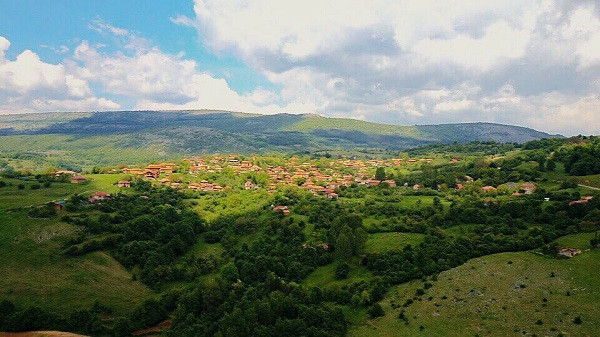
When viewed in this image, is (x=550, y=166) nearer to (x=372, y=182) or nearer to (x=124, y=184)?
(x=372, y=182)

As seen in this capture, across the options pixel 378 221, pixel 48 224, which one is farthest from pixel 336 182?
pixel 48 224

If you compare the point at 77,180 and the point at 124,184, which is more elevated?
the point at 77,180

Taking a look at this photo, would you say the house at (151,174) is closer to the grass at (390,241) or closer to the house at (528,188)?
the grass at (390,241)

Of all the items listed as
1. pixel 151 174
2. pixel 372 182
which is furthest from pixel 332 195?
pixel 151 174

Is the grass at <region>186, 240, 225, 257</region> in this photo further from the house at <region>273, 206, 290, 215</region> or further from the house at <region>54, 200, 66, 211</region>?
the house at <region>54, 200, 66, 211</region>

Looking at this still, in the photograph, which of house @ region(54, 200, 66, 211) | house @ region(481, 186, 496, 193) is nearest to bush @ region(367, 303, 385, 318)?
house @ region(481, 186, 496, 193)

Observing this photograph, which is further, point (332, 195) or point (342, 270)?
point (332, 195)

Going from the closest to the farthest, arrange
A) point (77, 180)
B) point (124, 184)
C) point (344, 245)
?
point (344, 245), point (77, 180), point (124, 184)

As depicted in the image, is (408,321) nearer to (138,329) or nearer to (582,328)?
(582,328)
